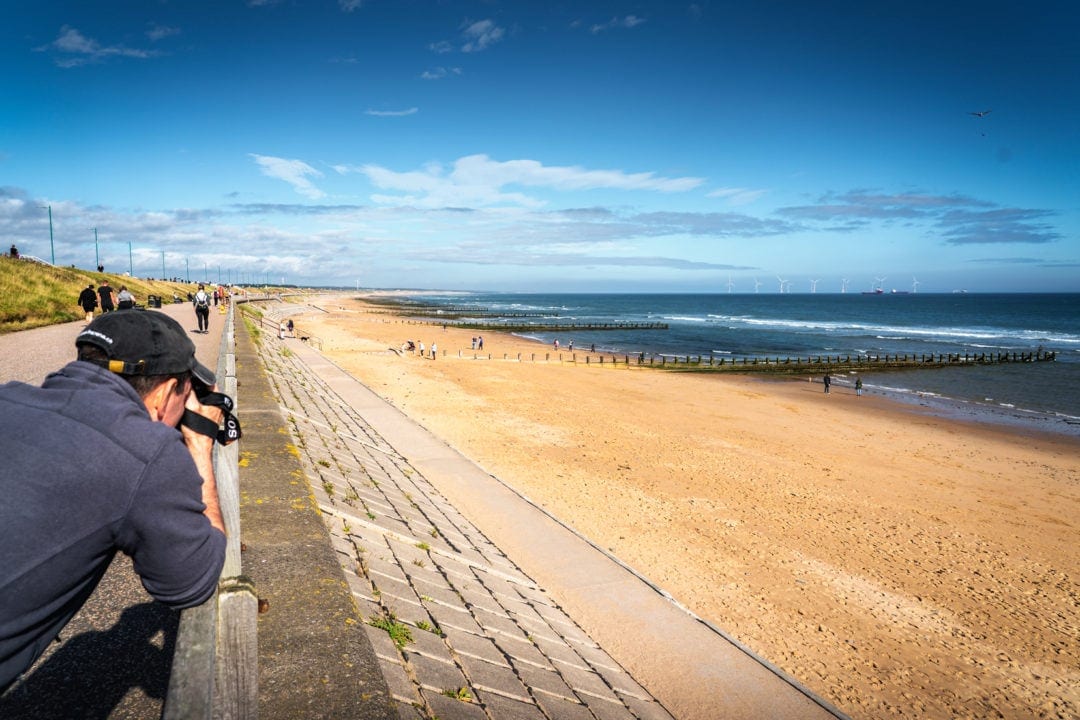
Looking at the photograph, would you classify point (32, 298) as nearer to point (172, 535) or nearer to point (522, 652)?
point (522, 652)

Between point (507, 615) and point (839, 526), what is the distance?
978cm

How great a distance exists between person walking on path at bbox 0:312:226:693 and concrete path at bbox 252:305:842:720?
7.66ft

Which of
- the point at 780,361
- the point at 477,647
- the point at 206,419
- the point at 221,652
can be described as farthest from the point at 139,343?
the point at 780,361

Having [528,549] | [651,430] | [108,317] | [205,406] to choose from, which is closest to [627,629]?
[528,549]

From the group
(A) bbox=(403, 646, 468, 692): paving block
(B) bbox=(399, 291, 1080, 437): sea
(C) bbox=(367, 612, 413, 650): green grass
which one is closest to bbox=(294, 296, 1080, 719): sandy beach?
(A) bbox=(403, 646, 468, 692): paving block

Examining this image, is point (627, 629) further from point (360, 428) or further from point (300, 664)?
point (360, 428)

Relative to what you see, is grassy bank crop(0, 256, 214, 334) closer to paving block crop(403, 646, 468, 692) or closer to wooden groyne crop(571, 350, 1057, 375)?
paving block crop(403, 646, 468, 692)

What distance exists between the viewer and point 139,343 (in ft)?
6.95

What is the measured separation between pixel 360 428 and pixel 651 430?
11.3 metres

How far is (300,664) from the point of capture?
2.97 m

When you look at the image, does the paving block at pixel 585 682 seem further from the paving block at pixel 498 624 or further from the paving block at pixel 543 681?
the paving block at pixel 498 624

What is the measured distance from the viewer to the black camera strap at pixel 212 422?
237 centimetres

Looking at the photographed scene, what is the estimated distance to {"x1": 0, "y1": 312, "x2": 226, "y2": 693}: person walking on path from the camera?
1452 millimetres

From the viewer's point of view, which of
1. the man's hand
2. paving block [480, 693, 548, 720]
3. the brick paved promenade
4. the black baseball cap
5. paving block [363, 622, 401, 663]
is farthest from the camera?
paving block [480, 693, 548, 720]
